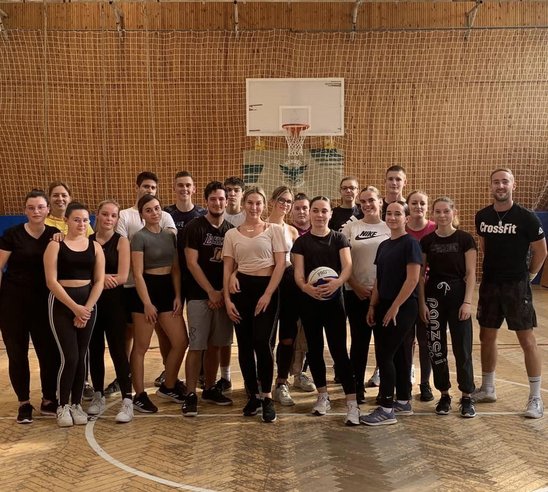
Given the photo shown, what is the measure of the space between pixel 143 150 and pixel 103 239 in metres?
7.86

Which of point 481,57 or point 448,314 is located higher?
point 481,57

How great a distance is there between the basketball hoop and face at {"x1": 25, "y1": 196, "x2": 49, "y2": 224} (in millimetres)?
7938

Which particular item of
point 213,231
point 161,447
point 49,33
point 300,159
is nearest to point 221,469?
point 161,447

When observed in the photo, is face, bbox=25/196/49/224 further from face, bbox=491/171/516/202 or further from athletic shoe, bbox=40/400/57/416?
face, bbox=491/171/516/202

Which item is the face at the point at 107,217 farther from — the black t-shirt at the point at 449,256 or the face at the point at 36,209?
the black t-shirt at the point at 449,256

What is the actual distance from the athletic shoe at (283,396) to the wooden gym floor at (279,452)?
8cm

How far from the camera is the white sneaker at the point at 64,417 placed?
14.2 feet

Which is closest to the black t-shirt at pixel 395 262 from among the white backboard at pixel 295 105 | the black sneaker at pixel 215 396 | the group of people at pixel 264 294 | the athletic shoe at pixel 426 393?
the group of people at pixel 264 294

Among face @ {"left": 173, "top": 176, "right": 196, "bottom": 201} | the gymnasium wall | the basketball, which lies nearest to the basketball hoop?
the gymnasium wall

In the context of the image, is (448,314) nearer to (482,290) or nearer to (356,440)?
(482,290)

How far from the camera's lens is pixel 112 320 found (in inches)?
178

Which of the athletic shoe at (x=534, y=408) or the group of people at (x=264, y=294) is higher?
the group of people at (x=264, y=294)

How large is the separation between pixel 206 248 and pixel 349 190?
4.68ft

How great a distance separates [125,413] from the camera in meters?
4.46
